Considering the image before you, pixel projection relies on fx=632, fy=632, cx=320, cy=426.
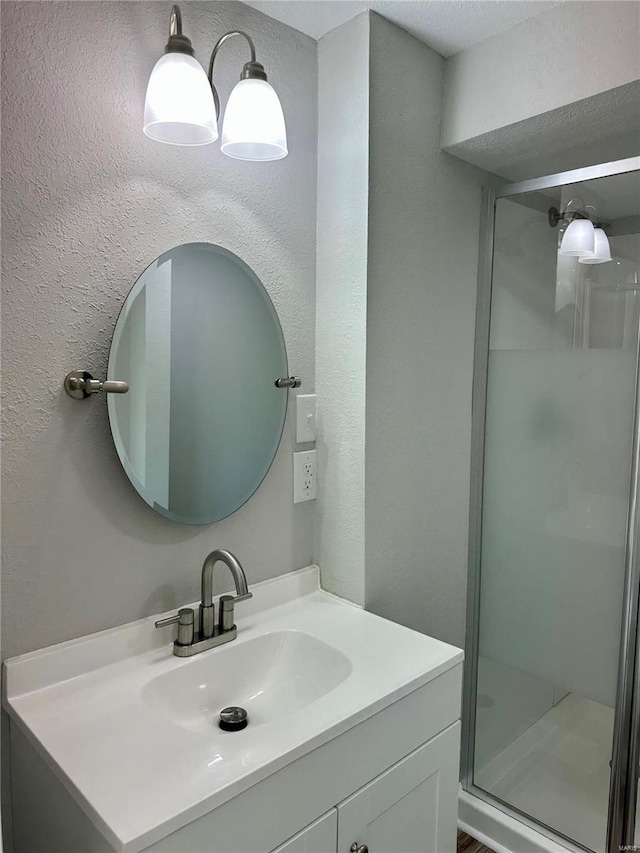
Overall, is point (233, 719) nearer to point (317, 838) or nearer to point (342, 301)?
point (317, 838)

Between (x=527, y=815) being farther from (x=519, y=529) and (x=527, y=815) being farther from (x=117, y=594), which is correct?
(x=117, y=594)

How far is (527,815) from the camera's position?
189cm

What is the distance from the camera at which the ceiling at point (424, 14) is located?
4.97 feet

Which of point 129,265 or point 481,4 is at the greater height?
point 481,4

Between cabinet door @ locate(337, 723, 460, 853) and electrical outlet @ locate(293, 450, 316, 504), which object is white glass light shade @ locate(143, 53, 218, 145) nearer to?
electrical outlet @ locate(293, 450, 316, 504)

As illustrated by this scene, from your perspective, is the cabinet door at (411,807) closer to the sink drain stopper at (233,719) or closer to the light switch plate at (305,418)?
the sink drain stopper at (233,719)

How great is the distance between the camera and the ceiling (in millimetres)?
1516

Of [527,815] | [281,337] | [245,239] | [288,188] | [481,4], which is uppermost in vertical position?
[481,4]

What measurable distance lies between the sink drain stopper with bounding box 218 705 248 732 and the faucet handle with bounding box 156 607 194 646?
0.55 feet

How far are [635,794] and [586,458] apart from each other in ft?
2.95

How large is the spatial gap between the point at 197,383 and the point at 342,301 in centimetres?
46

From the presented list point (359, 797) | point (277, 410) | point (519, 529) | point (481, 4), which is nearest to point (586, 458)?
point (519, 529)

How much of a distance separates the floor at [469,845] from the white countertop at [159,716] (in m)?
0.84

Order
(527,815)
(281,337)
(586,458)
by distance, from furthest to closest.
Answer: (527,815) → (586,458) → (281,337)
